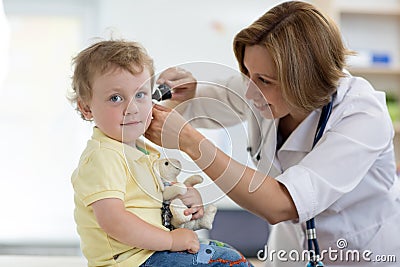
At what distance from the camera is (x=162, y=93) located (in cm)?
122

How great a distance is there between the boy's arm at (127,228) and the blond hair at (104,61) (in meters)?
0.21

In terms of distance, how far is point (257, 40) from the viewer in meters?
1.47

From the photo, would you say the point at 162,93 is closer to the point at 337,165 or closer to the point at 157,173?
the point at 157,173

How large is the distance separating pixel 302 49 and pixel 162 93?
1.31 feet

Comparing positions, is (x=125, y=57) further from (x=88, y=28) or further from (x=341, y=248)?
(x=88, y=28)

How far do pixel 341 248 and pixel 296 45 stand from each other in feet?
1.80

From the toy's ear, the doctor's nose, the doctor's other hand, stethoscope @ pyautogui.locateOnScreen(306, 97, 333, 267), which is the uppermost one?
the doctor's other hand

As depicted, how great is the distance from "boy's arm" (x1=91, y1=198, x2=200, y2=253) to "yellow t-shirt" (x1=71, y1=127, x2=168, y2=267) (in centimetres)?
2

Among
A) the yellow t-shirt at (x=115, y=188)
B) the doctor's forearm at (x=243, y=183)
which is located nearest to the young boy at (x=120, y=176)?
the yellow t-shirt at (x=115, y=188)

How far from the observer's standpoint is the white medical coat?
1365 mm

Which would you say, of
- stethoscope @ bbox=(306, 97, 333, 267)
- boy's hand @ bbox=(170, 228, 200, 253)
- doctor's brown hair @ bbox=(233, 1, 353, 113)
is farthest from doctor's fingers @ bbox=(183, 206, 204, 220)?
doctor's brown hair @ bbox=(233, 1, 353, 113)

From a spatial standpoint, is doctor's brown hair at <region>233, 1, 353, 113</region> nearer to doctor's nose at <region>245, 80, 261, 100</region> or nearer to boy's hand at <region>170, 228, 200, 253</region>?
→ doctor's nose at <region>245, 80, 261, 100</region>

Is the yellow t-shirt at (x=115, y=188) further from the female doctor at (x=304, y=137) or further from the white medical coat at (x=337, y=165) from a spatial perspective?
the white medical coat at (x=337, y=165)

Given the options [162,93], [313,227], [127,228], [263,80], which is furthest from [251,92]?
[127,228]
